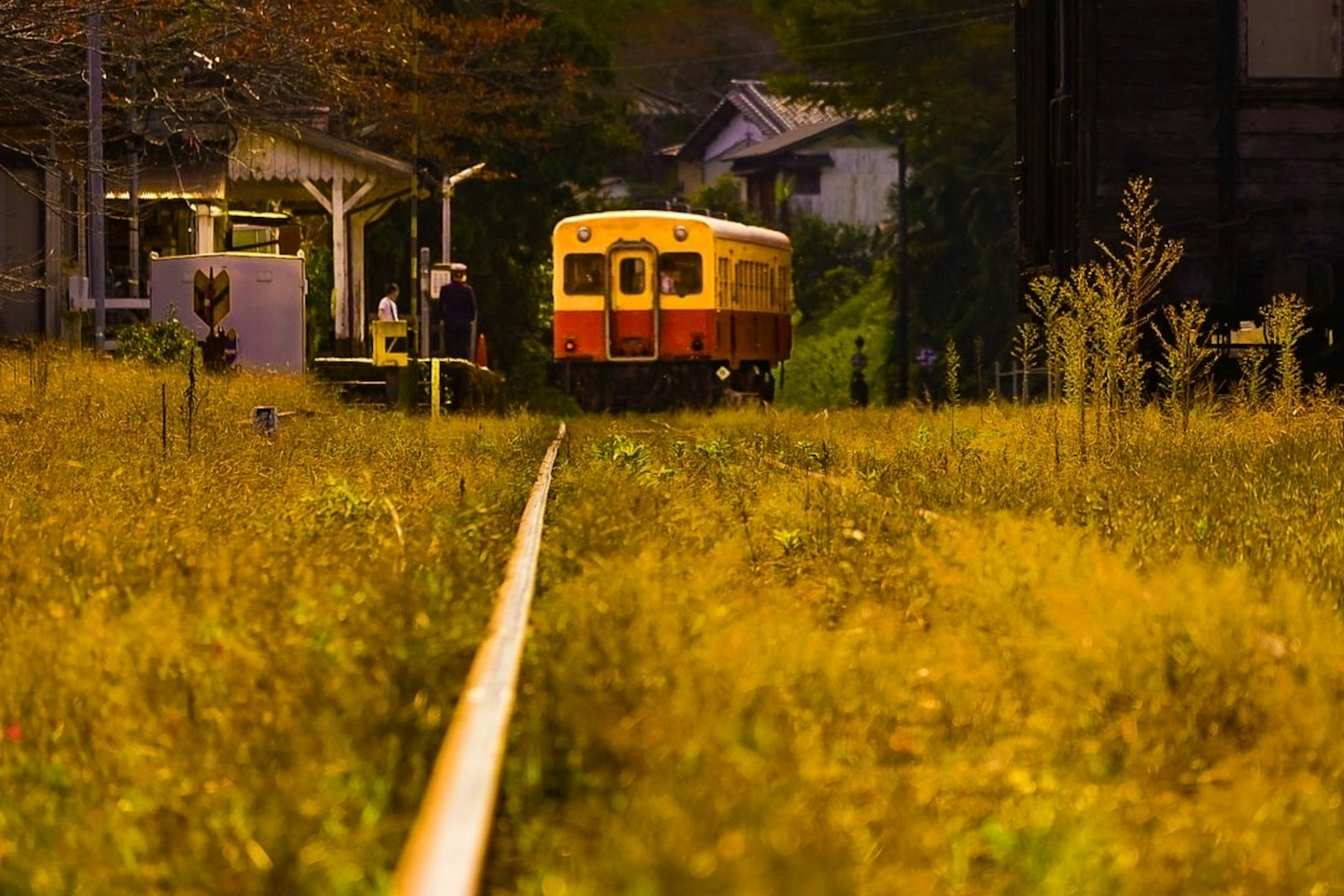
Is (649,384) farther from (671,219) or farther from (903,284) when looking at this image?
(903,284)

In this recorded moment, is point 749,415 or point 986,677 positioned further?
point 749,415

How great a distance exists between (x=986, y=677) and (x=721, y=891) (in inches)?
121

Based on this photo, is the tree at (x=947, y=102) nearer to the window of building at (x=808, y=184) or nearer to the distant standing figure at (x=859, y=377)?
the distant standing figure at (x=859, y=377)

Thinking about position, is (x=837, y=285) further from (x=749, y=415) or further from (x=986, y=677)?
(x=986, y=677)

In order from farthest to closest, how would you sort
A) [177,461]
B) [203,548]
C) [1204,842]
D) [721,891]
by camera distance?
[177,461]
[203,548]
[1204,842]
[721,891]

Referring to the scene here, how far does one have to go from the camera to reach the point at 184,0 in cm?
2805

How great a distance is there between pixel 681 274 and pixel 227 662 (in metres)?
26.1

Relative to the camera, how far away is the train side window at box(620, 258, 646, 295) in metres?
32.7

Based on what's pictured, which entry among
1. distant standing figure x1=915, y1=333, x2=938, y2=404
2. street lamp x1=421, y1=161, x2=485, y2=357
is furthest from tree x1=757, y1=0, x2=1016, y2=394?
street lamp x1=421, y1=161, x2=485, y2=357

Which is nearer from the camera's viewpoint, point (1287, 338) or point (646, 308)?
point (1287, 338)

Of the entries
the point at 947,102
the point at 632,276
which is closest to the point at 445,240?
the point at 632,276

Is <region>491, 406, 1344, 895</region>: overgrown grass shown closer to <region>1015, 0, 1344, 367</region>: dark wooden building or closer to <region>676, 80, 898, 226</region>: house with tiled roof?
<region>1015, 0, 1344, 367</region>: dark wooden building

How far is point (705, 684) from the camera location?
5844 mm

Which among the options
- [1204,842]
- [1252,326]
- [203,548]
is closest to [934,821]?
[1204,842]
